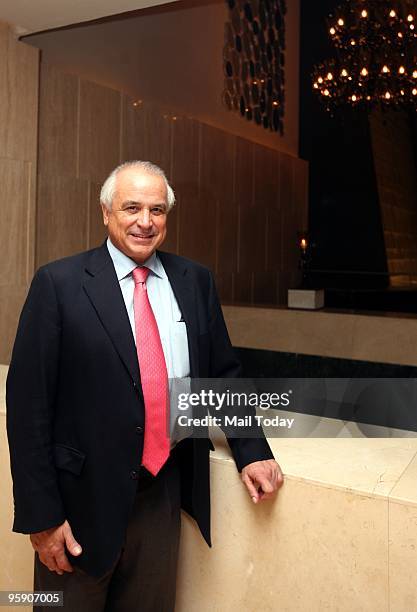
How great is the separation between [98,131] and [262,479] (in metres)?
3.87

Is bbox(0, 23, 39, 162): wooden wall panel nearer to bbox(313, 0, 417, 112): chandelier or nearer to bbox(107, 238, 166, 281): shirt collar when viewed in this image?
bbox(107, 238, 166, 281): shirt collar

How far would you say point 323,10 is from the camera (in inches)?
366

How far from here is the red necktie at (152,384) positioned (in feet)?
4.76

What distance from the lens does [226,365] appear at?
162cm

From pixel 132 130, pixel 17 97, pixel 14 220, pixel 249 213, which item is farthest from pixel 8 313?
pixel 249 213

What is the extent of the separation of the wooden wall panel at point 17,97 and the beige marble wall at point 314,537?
2.81 meters

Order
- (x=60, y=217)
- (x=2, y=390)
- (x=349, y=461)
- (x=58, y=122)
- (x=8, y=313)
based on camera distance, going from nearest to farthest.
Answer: (x=349, y=461)
(x=2, y=390)
(x=8, y=313)
(x=58, y=122)
(x=60, y=217)

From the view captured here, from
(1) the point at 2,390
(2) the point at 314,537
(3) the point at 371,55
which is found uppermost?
(3) the point at 371,55

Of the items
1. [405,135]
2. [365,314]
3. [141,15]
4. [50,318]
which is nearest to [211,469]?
[50,318]

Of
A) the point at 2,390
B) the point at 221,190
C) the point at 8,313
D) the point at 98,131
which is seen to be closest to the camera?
the point at 2,390

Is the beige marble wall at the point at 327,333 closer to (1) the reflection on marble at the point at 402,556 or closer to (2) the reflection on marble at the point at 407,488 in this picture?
(2) the reflection on marble at the point at 407,488

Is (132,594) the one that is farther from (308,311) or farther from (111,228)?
(308,311)

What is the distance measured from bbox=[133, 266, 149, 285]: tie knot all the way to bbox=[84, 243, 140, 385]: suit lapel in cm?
6

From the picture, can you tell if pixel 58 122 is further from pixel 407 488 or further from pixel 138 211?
pixel 407 488
